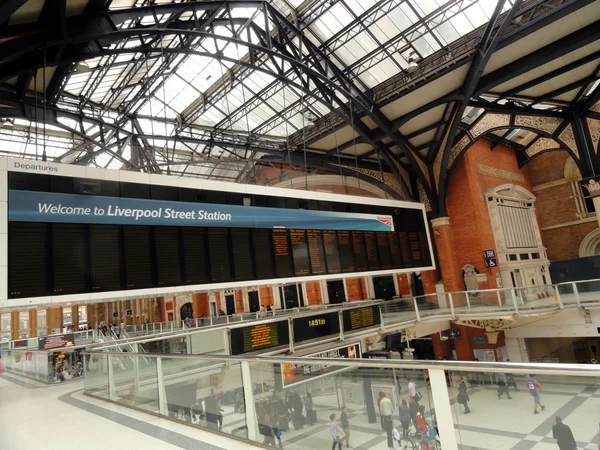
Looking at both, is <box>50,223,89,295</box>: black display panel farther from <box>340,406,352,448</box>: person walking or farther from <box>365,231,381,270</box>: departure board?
<box>365,231,381,270</box>: departure board

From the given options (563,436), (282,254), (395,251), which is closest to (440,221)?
(395,251)

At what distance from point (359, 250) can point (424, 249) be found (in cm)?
507

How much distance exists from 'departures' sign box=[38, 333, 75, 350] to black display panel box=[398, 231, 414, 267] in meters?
14.3

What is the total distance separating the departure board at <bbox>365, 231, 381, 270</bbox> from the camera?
56.0ft

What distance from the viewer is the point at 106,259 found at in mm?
10008

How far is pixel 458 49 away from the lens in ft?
51.9

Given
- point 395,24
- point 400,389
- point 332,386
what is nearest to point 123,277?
point 332,386

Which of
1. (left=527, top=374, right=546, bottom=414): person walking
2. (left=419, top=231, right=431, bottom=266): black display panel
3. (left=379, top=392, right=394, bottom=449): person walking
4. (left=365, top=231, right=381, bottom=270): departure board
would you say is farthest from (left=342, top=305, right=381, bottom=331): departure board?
(left=527, top=374, right=546, bottom=414): person walking

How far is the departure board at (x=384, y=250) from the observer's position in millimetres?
17641

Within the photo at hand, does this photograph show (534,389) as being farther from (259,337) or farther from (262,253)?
(262,253)

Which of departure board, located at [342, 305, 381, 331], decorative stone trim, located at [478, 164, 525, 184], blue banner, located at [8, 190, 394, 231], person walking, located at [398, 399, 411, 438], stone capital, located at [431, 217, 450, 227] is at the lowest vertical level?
departure board, located at [342, 305, 381, 331]

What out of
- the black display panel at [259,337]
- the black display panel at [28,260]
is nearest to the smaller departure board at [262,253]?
the black display panel at [259,337]

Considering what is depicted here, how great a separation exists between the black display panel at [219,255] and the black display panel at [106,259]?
2613 mm

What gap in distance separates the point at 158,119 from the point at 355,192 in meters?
13.9
